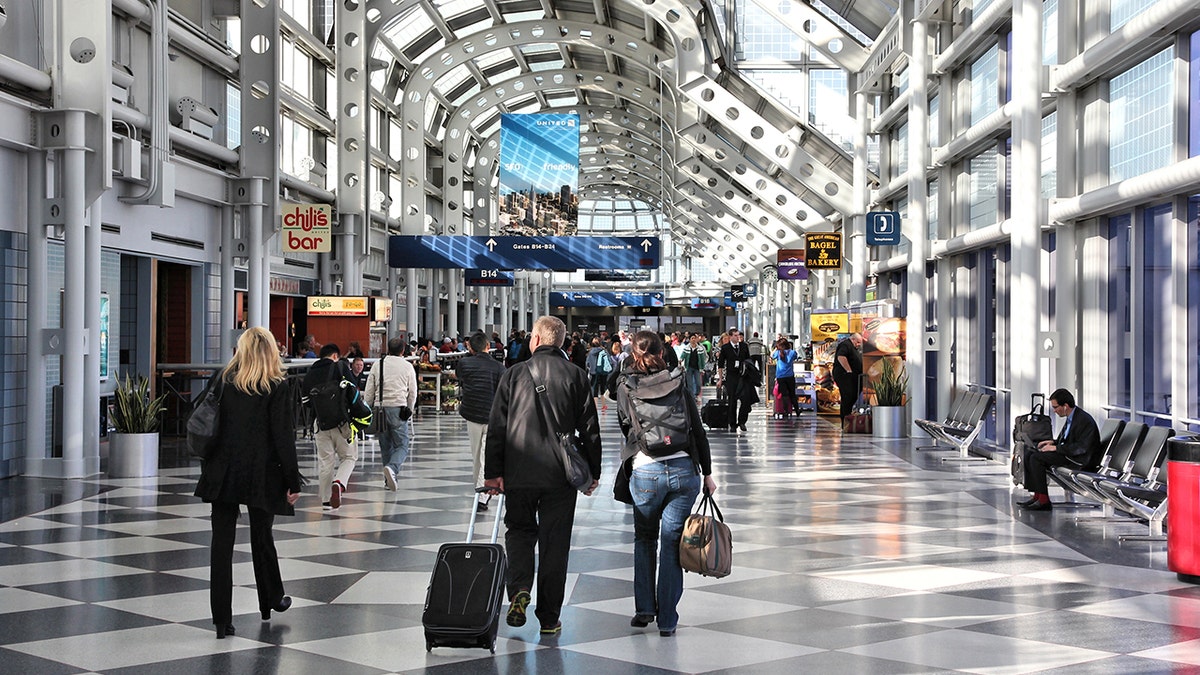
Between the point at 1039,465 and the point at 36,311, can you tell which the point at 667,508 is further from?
the point at 36,311

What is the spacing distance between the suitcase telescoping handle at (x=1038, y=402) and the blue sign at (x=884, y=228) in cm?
724

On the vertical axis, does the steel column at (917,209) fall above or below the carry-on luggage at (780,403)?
above

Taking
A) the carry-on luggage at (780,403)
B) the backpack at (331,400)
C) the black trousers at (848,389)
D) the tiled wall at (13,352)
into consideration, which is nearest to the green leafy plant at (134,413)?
the tiled wall at (13,352)

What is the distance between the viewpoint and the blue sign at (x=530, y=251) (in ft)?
95.8

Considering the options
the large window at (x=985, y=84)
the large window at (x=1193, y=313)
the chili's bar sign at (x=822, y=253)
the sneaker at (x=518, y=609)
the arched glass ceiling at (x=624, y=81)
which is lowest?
the sneaker at (x=518, y=609)

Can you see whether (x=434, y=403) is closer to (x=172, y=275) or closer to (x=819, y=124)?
(x=172, y=275)

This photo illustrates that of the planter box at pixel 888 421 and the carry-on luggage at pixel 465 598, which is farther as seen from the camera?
the planter box at pixel 888 421

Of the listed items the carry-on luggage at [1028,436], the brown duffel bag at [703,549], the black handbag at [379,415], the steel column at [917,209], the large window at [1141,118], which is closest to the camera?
the brown duffel bag at [703,549]

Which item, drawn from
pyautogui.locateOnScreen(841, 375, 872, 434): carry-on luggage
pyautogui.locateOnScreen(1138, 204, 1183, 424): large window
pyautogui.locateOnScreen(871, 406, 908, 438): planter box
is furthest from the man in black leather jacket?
pyautogui.locateOnScreen(841, 375, 872, 434): carry-on luggage

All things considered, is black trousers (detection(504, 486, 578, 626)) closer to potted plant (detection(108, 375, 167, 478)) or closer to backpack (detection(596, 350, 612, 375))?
potted plant (detection(108, 375, 167, 478))

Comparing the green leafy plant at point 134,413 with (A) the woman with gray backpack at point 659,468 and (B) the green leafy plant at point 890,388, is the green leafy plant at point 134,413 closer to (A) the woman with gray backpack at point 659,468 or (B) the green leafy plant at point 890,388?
(A) the woman with gray backpack at point 659,468

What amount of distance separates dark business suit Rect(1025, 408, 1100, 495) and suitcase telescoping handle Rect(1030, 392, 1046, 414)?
34.1 inches

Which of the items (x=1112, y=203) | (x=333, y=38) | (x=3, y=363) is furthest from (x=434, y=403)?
(x=1112, y=203)

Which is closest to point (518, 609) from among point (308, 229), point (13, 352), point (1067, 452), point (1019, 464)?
point (1067, 452)
